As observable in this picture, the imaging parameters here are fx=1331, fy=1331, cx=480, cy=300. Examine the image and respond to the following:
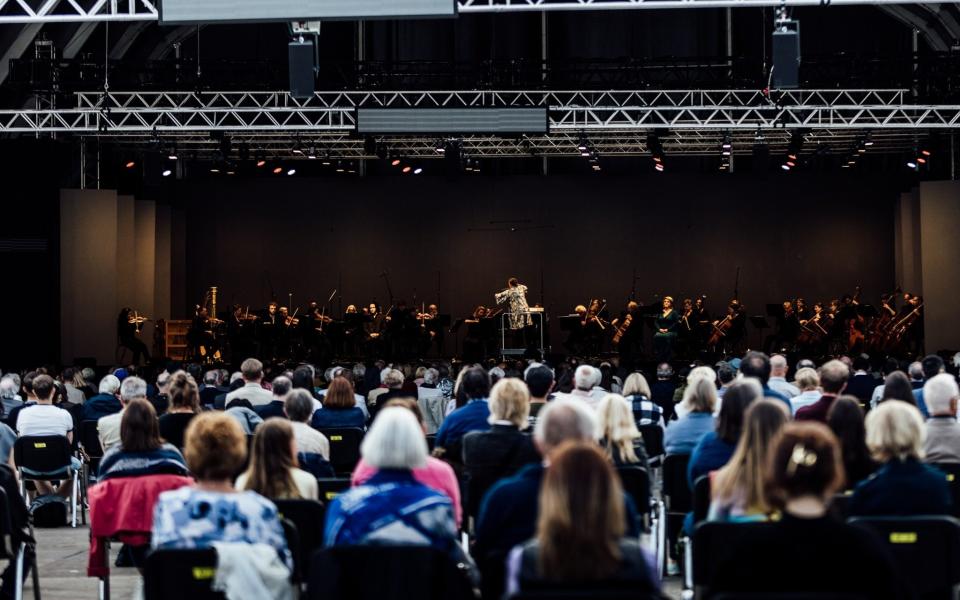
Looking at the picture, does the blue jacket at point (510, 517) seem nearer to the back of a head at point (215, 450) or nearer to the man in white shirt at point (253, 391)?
the back of a head at point (215, 450)

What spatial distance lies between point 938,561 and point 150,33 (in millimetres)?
22347

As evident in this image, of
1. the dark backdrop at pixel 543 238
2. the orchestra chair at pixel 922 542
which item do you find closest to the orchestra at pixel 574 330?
the dark backdrop at pixel 543 238

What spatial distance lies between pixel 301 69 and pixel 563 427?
911cm

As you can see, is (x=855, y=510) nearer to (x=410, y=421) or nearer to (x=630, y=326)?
(x=410, y=421)

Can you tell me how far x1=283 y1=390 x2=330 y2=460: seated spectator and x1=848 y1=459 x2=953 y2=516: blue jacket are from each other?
2.99 meters

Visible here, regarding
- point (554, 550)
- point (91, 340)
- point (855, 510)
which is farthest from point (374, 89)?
point (554, 550)

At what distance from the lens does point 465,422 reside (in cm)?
687

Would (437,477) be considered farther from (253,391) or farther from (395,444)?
(253,391)

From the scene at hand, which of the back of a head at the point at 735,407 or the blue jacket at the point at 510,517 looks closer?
the blue jacket at the point at 510,517

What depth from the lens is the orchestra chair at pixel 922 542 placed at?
4.46 meters

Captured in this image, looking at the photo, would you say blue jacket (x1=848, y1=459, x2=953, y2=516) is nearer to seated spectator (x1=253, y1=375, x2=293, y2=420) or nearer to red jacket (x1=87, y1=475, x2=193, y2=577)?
red jacket (x1=87, y1=475, x2=193, y2=577)

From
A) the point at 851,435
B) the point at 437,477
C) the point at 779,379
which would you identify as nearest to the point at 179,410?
the point at 437,477

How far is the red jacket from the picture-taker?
5941 millimetres

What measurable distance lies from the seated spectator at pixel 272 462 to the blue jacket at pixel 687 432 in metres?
2.48
